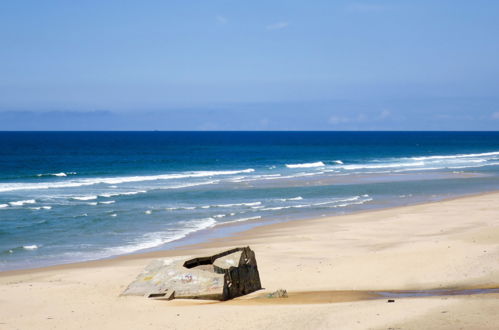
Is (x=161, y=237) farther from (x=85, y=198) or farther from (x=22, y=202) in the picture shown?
(x=85, y=198)

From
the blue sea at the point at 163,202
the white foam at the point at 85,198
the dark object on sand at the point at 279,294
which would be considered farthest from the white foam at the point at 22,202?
the dark object on sand at the point at 279,294

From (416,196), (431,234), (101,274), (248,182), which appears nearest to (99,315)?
(101,274)

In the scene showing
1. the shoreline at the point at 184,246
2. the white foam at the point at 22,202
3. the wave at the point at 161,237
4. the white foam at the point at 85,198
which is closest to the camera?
the shoreline at the point at 184,246

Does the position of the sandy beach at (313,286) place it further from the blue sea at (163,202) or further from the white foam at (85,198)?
the white foam at (85,198)

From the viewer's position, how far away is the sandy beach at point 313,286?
1067cm

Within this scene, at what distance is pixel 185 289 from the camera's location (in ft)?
41.8

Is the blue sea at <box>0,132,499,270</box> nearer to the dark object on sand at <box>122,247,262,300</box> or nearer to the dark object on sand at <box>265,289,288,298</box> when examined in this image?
the dark object on sand at <box>122,247,262,300</box>

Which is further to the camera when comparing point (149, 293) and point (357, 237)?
point (357, 237)

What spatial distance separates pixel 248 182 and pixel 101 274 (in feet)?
104

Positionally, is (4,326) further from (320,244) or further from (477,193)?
(477,193)

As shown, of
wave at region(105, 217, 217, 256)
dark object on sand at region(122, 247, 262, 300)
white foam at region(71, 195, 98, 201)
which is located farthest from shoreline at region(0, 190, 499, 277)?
white foam at region(71, 195, 98, 201)

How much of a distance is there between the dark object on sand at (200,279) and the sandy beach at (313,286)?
25 cm

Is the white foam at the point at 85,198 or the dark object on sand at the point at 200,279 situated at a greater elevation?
the white foam at the point at 85,198

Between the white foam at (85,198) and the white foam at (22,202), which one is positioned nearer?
the white foam at (22,202)
